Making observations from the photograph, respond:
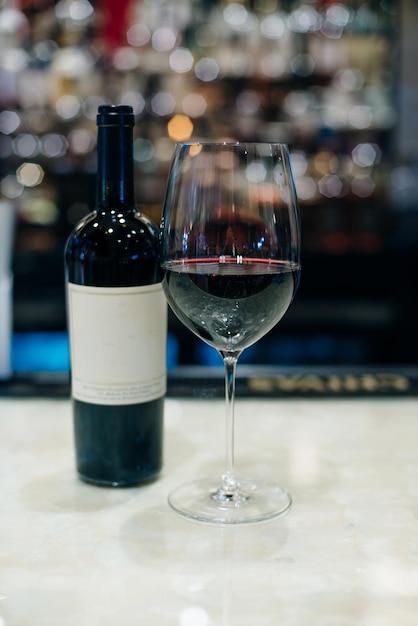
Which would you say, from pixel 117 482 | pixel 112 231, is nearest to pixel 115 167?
pixel 112 231

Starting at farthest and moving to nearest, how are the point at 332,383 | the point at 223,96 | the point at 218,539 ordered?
1. the point at 223,96
2. the point at 332,383
3. the point at 218,539

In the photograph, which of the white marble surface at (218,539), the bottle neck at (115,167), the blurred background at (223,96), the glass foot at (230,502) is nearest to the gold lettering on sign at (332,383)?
the white marble surface at (218,539)

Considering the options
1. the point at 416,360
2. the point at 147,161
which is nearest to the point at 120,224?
the point at 416,360

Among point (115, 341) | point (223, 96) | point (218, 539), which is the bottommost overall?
point (218, 539)

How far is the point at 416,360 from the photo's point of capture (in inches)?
120

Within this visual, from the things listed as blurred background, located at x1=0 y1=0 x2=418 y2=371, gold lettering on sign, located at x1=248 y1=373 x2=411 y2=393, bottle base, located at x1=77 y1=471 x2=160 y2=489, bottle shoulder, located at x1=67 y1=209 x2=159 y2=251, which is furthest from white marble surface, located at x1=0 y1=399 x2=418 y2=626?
blurred background, located at x1=0 y1=0 x2=418 y2=371

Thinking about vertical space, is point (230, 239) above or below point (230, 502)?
above

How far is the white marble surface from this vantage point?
56cm

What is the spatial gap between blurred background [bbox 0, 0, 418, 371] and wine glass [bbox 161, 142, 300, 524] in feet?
8.74

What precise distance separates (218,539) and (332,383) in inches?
19.2

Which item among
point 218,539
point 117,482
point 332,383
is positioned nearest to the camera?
point 218,539

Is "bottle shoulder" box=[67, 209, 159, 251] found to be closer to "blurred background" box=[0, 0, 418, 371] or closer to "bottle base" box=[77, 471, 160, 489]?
"bottle base" box=[77, 471, 160, 489]

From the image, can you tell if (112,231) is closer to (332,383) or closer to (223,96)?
(332,383)

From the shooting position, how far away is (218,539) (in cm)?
67
